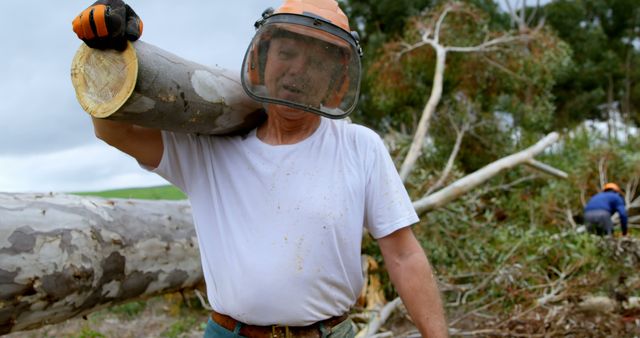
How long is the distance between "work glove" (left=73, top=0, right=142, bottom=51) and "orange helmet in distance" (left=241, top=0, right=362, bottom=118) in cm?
42

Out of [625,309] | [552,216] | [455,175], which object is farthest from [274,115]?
[552,216]

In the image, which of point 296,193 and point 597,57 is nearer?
point 296,193

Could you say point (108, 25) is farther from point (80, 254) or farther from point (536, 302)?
point (536, 302)

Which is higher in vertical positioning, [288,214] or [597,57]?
[597,57]

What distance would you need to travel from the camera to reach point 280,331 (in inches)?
83.7

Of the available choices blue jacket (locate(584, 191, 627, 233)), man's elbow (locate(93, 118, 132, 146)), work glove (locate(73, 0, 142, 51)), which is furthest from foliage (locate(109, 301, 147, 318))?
blue jacket (locate(584, 191, 627, 233))

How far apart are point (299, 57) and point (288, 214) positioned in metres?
0.54

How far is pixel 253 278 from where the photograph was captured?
2078 millimetres

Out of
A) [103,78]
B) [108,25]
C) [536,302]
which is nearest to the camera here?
[108,25]

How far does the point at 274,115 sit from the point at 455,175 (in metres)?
5.82

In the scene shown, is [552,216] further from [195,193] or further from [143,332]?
[195,193]

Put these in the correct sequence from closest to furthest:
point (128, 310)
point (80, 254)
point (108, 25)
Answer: point (108, 25)
point (80, 254)
point (128, 310)

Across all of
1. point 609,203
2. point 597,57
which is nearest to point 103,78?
point 609,203

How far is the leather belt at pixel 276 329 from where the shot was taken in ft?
6.97
